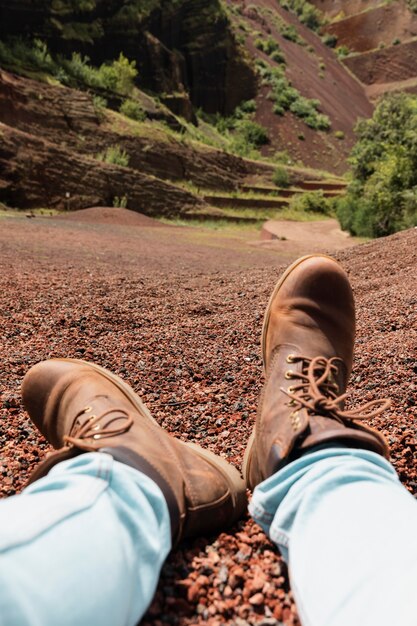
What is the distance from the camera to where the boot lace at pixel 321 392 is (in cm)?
107

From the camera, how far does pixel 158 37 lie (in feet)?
95.7

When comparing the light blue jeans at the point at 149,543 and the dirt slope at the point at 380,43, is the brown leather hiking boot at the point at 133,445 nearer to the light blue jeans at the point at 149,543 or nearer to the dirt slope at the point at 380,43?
the light blue jeans at the point at 149,543

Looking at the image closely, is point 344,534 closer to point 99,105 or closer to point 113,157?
point 113,157

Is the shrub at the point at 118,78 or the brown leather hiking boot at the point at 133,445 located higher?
Result: the shrub at the point at 118,78

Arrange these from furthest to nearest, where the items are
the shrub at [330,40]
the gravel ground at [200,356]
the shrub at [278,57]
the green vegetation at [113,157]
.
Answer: the shrub at [330,40] → the shrub at [278,57] → the green vegetation at [113,157] → the gravel ground at [200,356]

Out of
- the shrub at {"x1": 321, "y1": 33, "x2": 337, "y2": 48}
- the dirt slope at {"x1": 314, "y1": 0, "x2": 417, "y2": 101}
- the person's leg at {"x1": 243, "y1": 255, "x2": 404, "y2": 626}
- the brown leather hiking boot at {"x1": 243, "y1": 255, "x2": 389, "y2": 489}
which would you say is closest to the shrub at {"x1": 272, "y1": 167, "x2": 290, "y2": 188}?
the brown leather hiking boot at {"x1": 243, "y1": 255, "x2": 389, "y2": 489}

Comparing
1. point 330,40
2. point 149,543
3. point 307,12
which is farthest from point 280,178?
point 307,12

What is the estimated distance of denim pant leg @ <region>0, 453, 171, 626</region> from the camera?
61 cm

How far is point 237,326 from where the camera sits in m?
2.77

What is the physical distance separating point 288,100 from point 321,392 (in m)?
39.4

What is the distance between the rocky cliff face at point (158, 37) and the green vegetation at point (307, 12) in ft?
80.3

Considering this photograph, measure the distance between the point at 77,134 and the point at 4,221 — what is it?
23.3 ft

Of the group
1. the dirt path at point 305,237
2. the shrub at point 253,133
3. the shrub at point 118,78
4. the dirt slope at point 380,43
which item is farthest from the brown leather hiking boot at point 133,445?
the dirt slope at point 380,43

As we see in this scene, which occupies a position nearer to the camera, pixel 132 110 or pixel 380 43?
pixel 132 110
